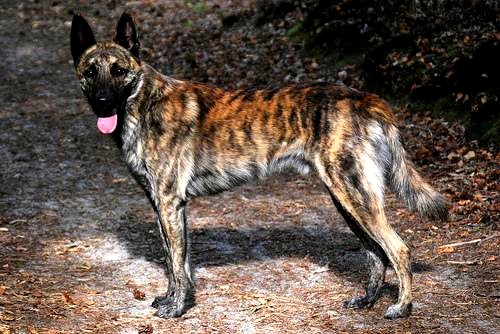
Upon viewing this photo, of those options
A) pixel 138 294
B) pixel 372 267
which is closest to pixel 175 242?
pixel 138 294

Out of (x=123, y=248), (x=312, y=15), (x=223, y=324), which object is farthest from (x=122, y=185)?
(x=312, y=15)

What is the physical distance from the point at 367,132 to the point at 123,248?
3.06m

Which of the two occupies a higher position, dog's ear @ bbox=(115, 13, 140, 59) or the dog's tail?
dog's ear @ bbox=(115, 13, 140, 59)

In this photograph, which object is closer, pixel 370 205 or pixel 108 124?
pixel 370 205

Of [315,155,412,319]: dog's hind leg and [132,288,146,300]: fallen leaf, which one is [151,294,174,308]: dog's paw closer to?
[132,288,146,300]: fallen leaf

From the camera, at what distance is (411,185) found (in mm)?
6008

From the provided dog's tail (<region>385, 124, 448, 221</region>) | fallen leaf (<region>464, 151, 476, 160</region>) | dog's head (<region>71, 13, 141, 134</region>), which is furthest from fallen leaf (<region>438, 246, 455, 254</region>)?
dog's head (<region>71, 13, 141, 134</region>)

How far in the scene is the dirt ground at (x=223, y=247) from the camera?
227 inches

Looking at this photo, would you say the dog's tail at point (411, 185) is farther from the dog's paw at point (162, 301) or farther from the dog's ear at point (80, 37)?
the dog's ear at point (80, 37)

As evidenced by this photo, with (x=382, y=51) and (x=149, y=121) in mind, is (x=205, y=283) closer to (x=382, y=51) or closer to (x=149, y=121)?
(x=149, y=121)

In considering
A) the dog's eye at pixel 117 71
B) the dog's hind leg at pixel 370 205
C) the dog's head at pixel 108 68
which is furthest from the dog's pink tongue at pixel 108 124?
the dog's hind leg at pixel 370 205

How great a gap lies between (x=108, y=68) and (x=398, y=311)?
320 centimetres

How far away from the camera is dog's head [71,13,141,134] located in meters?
5.91

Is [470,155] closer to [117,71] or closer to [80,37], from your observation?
[117,71]
